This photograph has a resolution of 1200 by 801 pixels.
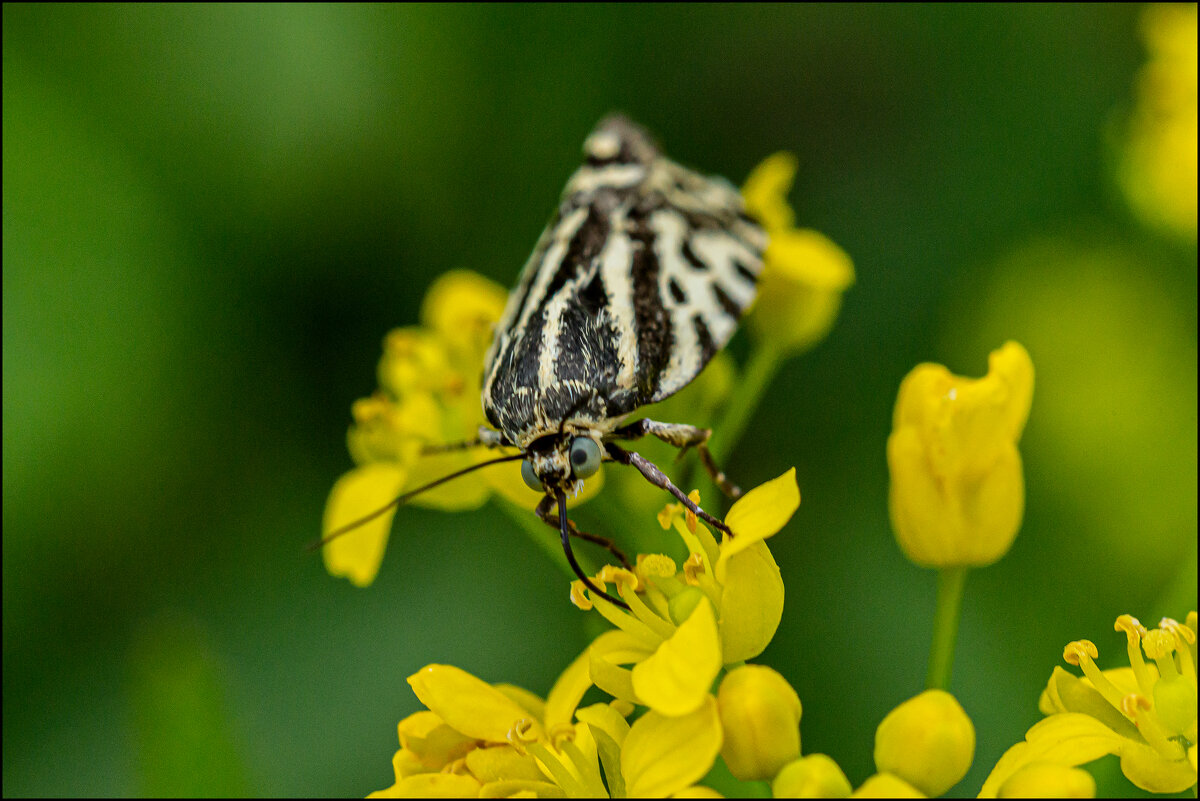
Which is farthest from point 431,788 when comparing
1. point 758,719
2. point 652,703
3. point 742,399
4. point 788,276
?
point 788,276

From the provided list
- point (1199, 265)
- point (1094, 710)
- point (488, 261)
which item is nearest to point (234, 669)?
point (488, 261)

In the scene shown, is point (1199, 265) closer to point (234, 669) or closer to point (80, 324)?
point (234, 669)

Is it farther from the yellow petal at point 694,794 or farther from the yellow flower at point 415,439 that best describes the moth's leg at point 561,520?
the yellow petal at point 694,794

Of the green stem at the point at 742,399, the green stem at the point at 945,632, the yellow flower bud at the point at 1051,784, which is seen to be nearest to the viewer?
the yellow flower bud at the point at 1051,784

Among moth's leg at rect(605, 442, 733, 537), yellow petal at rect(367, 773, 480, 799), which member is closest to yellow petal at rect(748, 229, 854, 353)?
moth's leg at rect(605, 442, 733, 537)

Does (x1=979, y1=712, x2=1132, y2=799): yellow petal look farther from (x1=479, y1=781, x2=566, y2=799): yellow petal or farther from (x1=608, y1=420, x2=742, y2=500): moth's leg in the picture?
(x1=608, y1=420, x2=742, y2=500): moth's leg

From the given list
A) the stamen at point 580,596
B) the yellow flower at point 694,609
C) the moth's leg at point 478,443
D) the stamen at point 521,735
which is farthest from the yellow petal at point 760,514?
the moth's leg at point 478,443
